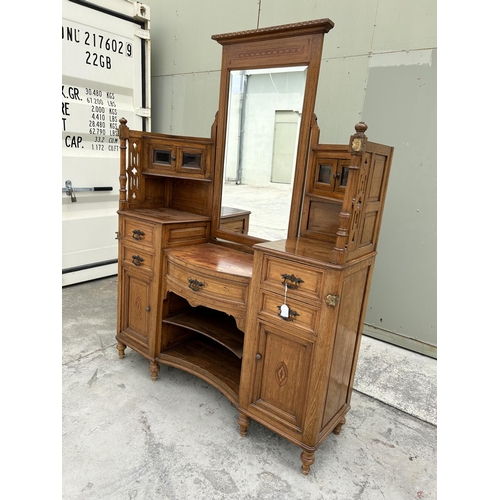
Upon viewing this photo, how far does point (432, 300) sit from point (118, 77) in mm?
3379

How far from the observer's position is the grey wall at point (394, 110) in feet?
8.39

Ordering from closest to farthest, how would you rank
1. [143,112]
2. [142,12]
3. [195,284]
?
[195,284] → [142,12] → [143,112]

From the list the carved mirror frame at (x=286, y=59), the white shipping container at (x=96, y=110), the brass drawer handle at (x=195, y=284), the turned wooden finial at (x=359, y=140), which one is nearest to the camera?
the turned wooden finial at (x=359, y=140)

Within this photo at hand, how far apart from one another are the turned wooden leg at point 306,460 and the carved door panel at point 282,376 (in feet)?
0.32

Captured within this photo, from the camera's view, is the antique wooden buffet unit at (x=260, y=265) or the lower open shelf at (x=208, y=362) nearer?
the antique wooden buffet unit at (x=260, y=265)

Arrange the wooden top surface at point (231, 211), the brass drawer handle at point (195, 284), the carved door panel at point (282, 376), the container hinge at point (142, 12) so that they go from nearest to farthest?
the carved door panel at point (282, 376)
the brass drawer handle at point (195, 284)
the wooden top surface at point (231, 211)
the container hinge at point (142, 12)

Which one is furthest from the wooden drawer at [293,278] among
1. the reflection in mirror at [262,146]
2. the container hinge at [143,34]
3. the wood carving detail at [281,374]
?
the container hinge at [143,34]

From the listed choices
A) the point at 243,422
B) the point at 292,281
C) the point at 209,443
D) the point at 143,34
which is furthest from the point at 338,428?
the point at 143,34

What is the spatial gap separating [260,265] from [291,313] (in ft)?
0.84

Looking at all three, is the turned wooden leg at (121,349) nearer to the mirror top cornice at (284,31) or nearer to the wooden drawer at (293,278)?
the wooden drawer at (293,278)

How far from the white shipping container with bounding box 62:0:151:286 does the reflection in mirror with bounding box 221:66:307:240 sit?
6.04 ft

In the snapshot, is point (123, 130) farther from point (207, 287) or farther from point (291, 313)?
point (291, 313)

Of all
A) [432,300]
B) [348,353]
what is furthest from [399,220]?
[348,353]

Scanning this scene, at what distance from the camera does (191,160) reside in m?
2.38
